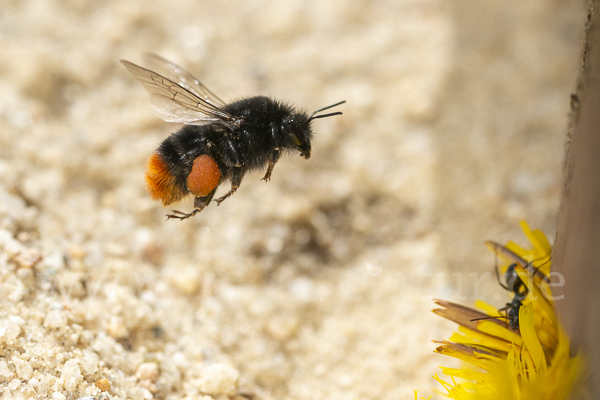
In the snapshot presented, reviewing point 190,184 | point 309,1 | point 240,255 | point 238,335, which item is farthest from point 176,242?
point 309,1

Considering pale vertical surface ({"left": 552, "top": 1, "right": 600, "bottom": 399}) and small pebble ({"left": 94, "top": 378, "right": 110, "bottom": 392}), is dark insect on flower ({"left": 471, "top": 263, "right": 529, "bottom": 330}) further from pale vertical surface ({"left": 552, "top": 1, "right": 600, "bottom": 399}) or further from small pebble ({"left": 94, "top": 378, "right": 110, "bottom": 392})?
small pebble ({"left": 94, "top": 378, "right": 110, "bottom": 392})

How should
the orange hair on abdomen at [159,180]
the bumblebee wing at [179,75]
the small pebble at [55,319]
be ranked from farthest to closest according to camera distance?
the bumblebee wing at [179,75] < the orange hair on abdomen at [159,180] < the small pebble at [55,319]

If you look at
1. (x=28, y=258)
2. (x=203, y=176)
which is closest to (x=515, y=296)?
(x=203, y=176)

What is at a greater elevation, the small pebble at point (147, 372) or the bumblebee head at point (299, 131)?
the bumblebee head at point (299, 131)

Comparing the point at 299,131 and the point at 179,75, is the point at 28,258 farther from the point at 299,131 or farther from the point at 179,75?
the point at 299,131

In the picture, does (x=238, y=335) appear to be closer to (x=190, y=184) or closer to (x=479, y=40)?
(x=190, y=184)

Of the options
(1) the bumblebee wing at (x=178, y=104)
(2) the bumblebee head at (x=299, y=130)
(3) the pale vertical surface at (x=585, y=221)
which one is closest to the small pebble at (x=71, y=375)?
(1) the bumblebee wing at (x=178, y=104)

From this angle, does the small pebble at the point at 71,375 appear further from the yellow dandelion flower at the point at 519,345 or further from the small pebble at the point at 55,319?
the yellow dandelion flower at the point at 519,345
